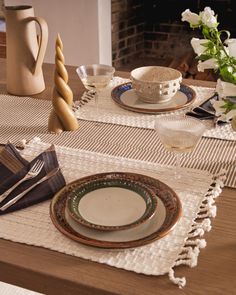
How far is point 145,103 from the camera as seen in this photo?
141cm

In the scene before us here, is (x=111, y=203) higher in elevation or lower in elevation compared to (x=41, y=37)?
lower

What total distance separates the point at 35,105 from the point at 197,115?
0.46m

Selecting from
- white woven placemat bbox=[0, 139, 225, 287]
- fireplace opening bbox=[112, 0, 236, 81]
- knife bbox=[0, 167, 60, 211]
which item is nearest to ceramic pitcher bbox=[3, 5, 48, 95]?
white woven placemat bbox=[0, 139, 225, 287]

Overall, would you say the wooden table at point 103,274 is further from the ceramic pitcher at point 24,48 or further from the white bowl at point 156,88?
the ceramic pitcher at point 24,48

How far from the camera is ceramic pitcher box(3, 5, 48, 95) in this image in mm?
1420

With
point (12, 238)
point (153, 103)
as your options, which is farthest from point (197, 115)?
point (12, 238)

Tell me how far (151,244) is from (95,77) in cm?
64

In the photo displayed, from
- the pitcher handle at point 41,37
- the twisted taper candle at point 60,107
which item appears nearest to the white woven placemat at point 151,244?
the twisted taper candle at point 60,107

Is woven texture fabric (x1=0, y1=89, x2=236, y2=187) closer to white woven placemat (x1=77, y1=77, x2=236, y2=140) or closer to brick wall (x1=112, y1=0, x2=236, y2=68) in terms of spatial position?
white woven placemat (x1=77, y1=77, x2=236, y2=140)

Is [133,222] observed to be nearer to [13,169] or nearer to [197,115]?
[13,169]

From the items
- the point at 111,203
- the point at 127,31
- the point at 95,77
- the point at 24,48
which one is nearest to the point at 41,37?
the point at 24,48

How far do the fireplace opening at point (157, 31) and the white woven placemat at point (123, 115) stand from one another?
5.55 ft

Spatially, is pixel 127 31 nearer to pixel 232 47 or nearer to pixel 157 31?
pixel 157 31

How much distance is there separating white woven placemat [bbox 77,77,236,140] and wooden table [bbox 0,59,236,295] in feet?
1.40
